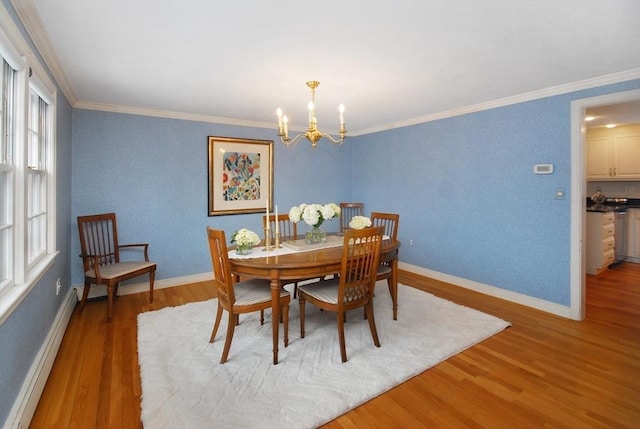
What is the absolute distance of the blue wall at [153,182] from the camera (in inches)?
143

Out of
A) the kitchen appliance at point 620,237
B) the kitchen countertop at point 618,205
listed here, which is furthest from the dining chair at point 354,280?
the kitchen appliance at point 620,237

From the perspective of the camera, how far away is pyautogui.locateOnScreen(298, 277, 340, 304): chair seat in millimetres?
2455

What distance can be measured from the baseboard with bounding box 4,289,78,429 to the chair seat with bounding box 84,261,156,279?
1.41 feet

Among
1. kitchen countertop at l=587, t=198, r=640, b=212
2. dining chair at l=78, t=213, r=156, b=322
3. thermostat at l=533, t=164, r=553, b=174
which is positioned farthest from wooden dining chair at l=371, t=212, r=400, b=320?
kitchen countertop at l=587, t=198, r=640, b=212

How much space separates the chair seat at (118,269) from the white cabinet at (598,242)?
5.83 metres

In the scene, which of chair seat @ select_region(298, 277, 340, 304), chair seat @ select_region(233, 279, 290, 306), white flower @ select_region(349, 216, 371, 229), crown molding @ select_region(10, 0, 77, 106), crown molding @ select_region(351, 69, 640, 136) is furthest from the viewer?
white flower @ select_region(349, 216, 371, 229)

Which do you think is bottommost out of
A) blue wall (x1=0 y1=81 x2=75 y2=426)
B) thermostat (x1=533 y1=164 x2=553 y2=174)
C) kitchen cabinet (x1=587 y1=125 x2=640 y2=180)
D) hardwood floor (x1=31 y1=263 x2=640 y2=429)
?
hardwood floor (x1=31 y1=263 x2=640 y2=429)

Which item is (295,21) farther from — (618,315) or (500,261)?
(618,315)

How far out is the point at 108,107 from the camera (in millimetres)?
3678

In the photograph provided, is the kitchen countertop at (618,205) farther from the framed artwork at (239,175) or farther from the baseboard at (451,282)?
the framed artwork at (239,175)

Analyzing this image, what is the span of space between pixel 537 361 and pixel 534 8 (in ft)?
7.61

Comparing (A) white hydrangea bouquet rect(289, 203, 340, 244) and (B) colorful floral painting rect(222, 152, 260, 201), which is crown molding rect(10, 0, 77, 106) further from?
(A) white hydrangea bouquet rect(289, 203, 340, 244)

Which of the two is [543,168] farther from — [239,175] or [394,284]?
[239,175]

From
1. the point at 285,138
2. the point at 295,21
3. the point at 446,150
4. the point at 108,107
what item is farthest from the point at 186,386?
the point at 446,150
